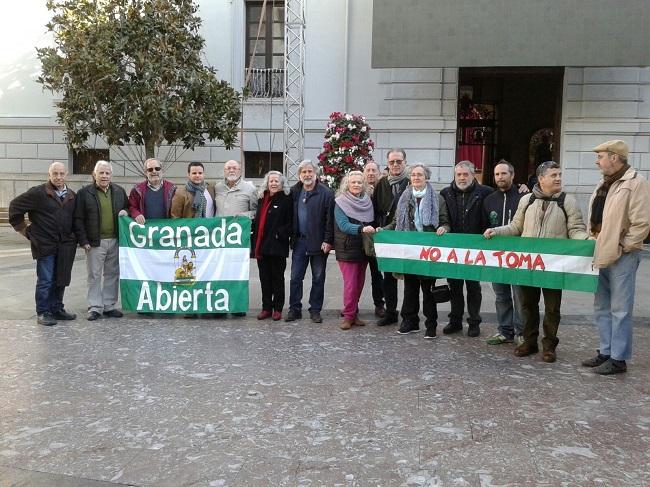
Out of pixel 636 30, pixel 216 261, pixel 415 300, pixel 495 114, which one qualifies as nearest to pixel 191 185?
pixel 216 261

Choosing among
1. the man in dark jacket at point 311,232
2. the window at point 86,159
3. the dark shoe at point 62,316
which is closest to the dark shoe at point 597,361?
the man in dark jacket at point 311,232

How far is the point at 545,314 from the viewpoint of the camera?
6289 millimetres

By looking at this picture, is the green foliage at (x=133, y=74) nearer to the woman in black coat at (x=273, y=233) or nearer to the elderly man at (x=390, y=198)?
the woman in black coat at (x=273, y=233)

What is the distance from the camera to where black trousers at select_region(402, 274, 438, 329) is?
721cm

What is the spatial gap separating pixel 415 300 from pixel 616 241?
243 cm

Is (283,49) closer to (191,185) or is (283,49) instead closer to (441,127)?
(441,127)

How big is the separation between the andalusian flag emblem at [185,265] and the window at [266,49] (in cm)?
1112

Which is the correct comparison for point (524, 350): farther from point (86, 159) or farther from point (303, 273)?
point (86, 159)

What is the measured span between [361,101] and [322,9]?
9.02 feet

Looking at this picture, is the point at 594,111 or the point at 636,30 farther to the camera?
the point at 594,111

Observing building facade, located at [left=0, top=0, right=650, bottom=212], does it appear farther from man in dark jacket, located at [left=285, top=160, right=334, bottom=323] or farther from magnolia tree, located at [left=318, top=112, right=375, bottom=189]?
man in dark jacket, located at [left=285, top=160, right=334, bottom=323]

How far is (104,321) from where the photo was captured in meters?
7.84

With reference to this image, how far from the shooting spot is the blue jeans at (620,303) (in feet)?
18.7

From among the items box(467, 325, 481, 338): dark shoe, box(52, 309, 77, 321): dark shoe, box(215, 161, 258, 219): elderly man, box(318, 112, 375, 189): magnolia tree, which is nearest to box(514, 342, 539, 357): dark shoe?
box(467, 325, 481, 338): dark shoe
